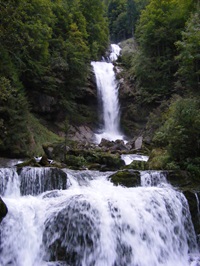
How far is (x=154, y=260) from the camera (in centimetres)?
815

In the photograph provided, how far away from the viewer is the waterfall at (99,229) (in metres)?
7.86

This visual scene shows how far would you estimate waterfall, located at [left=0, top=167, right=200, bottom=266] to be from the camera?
786 cm

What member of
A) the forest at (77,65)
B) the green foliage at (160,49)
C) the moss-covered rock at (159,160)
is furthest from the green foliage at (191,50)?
the moss-covered rock at (159,160)

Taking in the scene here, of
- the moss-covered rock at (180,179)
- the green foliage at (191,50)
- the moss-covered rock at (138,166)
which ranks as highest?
the green foliage at (191,50)

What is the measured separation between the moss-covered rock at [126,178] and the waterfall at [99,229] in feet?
3.21

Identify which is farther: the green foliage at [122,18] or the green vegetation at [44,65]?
the green foliage at [122,18]

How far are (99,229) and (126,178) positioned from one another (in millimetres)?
3265

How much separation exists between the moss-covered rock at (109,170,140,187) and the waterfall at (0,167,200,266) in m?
0.98

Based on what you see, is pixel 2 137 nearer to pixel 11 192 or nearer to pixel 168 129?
pixel 11 192

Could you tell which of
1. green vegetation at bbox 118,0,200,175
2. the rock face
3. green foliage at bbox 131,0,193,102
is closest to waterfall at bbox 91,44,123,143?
green vegetation at bbox 118,0,200,175

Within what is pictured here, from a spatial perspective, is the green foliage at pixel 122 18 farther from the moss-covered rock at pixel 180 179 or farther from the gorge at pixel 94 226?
the gorge at pixel 94 226

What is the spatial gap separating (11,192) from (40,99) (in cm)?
1536

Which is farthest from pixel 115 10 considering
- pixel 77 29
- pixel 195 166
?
pixel 195 166

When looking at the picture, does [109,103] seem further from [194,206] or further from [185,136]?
[194,206]
